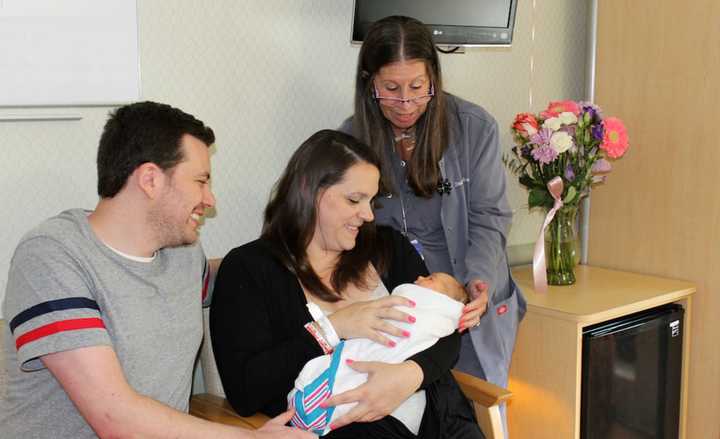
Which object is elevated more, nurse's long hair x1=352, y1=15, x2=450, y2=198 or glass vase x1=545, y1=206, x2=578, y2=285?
nurse's long hair x1=352, y1=15, x2=450, y2=198

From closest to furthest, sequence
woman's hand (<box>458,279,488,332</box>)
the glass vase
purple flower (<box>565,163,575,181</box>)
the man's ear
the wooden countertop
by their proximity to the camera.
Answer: the man's ear
woman's hand (<box>458,279,488,332</box>)
the wooden countertop
purple flower (<box>565,163,575,181</box>)
the glass vase

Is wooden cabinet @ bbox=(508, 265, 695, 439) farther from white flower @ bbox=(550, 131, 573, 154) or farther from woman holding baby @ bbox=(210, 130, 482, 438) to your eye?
woman holding baby @ bbox=(210, 130, 482, 438)

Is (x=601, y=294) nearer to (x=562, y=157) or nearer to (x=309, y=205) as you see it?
(x=562, y=157)

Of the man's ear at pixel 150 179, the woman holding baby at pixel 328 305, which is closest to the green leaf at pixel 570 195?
the woman holding baby at pixel 328 305

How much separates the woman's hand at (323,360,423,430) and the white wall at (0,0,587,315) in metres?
0.92

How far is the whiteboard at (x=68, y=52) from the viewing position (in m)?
2.04

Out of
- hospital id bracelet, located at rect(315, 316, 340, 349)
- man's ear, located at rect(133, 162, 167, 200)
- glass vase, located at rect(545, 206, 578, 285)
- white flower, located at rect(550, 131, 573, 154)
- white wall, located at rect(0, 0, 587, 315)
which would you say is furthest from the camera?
glass vase, located at rect(545, 206, 578, 285)

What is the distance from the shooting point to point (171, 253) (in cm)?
185

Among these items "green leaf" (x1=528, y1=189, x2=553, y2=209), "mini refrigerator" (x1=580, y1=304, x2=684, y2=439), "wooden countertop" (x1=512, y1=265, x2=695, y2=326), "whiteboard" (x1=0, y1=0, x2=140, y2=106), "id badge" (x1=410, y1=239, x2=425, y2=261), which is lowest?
"mini refrigerator" (x1=580, y1=304, x2=684, y2=439)

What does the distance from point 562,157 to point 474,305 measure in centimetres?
105

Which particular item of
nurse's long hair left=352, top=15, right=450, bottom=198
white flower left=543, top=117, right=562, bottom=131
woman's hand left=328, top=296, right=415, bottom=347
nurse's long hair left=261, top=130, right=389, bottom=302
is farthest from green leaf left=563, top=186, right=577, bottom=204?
woman's hand left=328, top=296, right=415, bottom=347

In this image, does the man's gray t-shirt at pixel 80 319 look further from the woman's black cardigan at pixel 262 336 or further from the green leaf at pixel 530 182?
the green leaf at pixel 530 182

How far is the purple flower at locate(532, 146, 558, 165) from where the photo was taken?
9.14ft

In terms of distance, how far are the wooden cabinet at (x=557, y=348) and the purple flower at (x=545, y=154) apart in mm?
500
